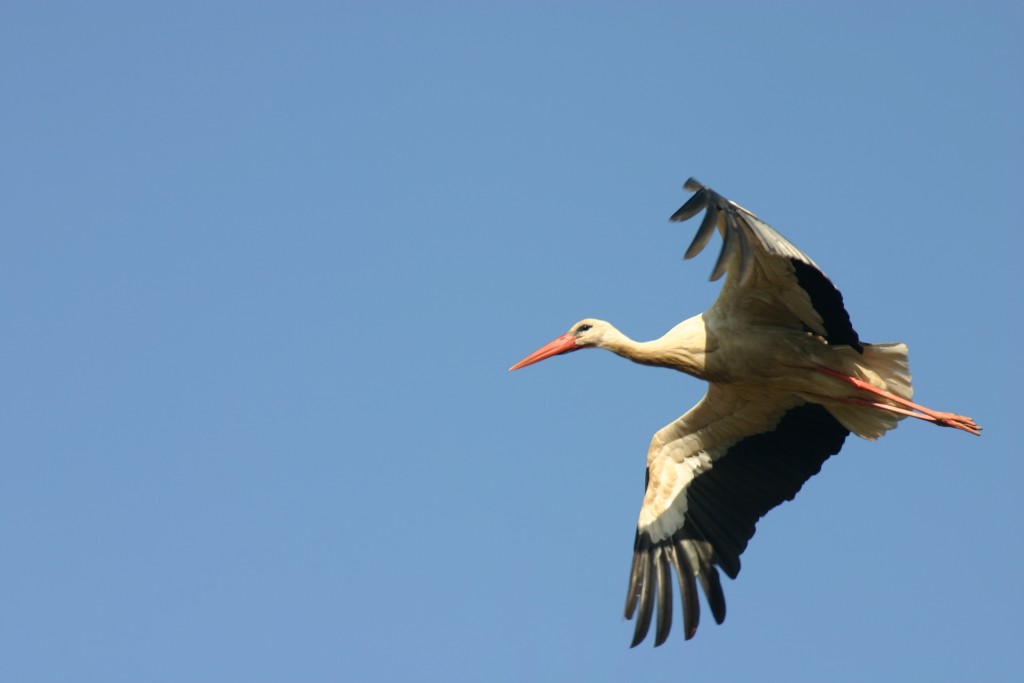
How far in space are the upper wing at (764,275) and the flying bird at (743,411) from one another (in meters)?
0.01

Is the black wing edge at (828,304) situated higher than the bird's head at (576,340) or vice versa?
the bird's head at (576,340)

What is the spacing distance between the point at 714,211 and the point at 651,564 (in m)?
2.87

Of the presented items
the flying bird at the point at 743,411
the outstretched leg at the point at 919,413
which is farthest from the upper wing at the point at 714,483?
the outstretched leg at the point at 919,413

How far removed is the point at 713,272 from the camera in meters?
6.68

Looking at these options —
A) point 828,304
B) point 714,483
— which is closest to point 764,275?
point 828,304

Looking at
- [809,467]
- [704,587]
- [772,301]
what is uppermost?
[772,301]

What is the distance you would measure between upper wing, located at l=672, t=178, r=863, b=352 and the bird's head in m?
0.95

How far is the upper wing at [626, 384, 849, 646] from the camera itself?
29.3 feet

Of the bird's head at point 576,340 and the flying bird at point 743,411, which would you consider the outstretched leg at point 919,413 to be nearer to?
the flying bird at point 743,411

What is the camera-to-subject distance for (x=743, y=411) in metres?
9.17

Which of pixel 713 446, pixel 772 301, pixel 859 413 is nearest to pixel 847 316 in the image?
pixel 772 301

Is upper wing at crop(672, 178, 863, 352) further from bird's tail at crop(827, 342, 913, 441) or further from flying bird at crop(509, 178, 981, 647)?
bird's tail at crop(827, 342, 913, 441)

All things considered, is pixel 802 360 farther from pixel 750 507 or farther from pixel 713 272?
pixel 713 272

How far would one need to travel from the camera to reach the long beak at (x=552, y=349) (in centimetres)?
927
